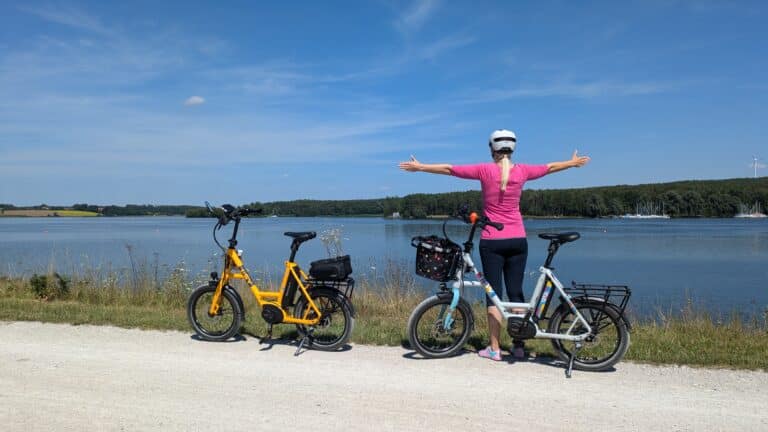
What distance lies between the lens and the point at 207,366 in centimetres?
506

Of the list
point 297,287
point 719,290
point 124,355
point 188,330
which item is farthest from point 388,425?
point 719,290

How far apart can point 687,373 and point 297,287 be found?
372cm

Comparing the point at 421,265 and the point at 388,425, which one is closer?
the point at 388,425

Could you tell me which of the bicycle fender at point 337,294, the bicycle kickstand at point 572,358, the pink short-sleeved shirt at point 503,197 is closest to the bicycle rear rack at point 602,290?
the bicycle kickstand at point 572,358

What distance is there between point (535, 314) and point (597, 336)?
22.2 inches

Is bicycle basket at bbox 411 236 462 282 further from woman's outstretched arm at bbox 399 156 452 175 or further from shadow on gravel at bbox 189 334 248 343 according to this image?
shadow on gravel at bbox 189 334 248 343

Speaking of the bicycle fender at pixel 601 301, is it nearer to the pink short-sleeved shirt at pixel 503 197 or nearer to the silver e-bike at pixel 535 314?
the silver e-bike at pixel 535 314

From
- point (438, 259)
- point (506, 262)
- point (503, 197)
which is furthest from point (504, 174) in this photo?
point (438, 259)

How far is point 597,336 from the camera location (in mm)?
5141

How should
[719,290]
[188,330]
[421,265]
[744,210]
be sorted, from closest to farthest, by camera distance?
[421,265]
[188,330]
[719,290]
[744,210]

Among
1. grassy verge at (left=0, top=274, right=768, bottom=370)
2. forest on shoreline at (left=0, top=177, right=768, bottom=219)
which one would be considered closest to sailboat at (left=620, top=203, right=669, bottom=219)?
forest on shoreline at (left=0, top=177, right=768, bottom=219)

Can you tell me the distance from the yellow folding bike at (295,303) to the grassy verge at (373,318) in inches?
14.2

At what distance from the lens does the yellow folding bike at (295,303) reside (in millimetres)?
5793

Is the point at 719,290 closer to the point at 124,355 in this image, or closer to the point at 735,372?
the point at 735,372
